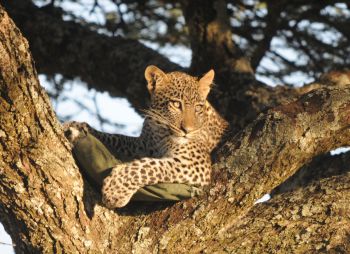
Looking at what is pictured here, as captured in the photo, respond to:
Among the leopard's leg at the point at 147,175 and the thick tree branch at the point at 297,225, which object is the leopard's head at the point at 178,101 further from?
the thick tree branch at the point at 297,225

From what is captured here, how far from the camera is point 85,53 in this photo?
7.53 meters

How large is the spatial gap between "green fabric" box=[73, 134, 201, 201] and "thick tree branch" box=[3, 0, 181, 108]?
291 centimetres

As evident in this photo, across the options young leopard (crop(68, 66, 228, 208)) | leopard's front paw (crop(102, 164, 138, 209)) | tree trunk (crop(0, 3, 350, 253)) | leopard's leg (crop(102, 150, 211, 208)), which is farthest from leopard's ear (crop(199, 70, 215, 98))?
leopard's front paw (crop(102, 164, 138, 209))

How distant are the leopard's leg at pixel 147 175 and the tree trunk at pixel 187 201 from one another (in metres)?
0.12

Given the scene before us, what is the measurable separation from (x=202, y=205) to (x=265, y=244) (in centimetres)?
47

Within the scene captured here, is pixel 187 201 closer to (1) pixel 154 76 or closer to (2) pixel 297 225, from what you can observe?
(2) pixel 297 225

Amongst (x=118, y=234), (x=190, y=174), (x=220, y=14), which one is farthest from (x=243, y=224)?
(x=220, y=14)

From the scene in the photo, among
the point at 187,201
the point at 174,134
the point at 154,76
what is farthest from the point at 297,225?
the point at 154,76

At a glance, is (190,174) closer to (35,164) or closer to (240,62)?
(35,164)

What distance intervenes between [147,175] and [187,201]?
319 millimetres

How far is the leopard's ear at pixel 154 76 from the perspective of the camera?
5.93 meters

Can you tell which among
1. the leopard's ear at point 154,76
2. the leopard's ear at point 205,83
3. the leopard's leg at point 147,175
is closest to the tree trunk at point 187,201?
the leopard's leg at point 147,175

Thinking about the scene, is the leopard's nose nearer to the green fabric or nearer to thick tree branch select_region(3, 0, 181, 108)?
the green fabric

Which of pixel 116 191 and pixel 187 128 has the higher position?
pixel 116 191
